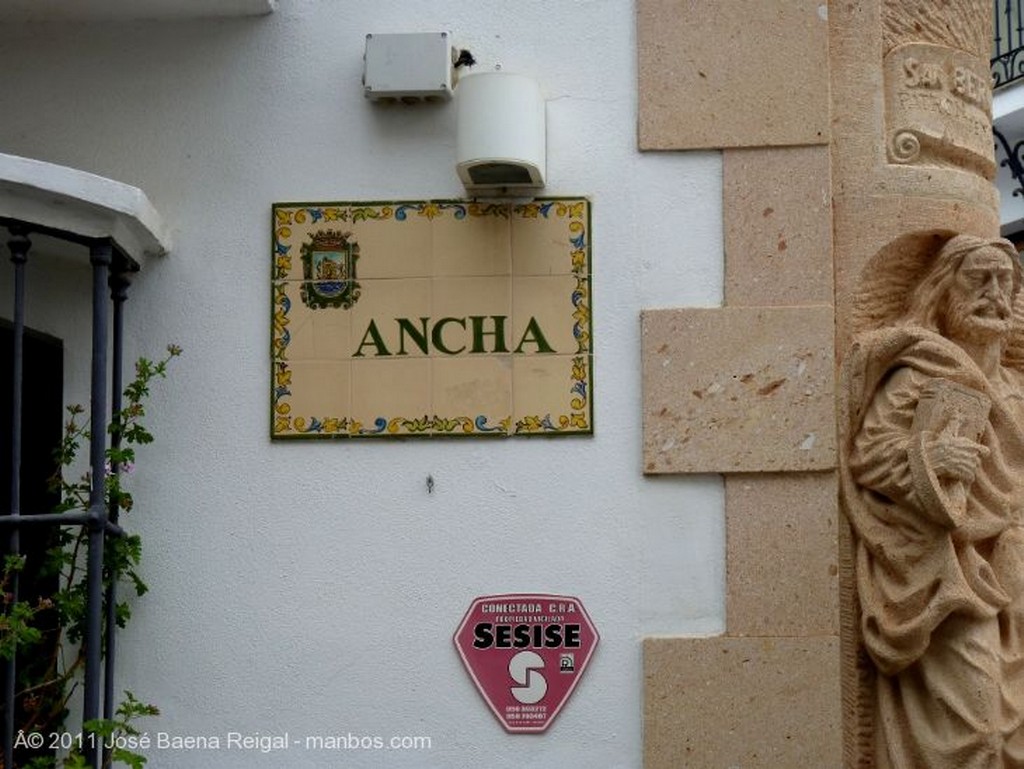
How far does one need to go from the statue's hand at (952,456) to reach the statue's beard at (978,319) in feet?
1.52

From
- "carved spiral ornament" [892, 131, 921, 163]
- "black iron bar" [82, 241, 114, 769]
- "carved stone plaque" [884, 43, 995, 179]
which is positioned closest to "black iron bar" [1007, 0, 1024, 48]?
"carved stone plaque" [884, 43, 995, 179]

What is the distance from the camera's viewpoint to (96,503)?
24.2 feet

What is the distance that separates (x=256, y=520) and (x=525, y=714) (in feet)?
3.74

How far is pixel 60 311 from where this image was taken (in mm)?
7988

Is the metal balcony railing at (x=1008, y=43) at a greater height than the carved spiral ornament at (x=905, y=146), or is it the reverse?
the metal balcony railing at (x=1008, y=43)

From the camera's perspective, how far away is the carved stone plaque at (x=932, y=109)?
7.98 meters

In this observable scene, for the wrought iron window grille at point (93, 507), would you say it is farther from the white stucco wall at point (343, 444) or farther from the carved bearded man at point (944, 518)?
the carved bearded man at point (944, 518)

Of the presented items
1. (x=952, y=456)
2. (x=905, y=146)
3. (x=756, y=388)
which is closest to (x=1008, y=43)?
(x=905, y=146)

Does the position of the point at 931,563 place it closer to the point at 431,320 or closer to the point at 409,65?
the point at 431,320

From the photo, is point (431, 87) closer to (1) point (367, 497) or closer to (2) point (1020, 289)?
(1) point (367, 497)

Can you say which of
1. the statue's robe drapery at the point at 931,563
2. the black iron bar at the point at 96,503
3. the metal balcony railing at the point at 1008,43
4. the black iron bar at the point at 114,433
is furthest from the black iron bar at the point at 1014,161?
the black iron bar at the point at 96,503

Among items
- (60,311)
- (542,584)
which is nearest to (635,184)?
(542,584)

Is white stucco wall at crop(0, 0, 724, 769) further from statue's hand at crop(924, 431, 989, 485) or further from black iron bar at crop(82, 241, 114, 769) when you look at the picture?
statue's hand at crop(924, 431, 989, 485)

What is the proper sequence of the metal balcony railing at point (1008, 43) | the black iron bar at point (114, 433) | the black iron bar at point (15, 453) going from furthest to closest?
1. the metal balcony railing at point (1008, 43)
2. the black iron bar at point (114, 433)
3. the black iron bar at point (15, 453)
